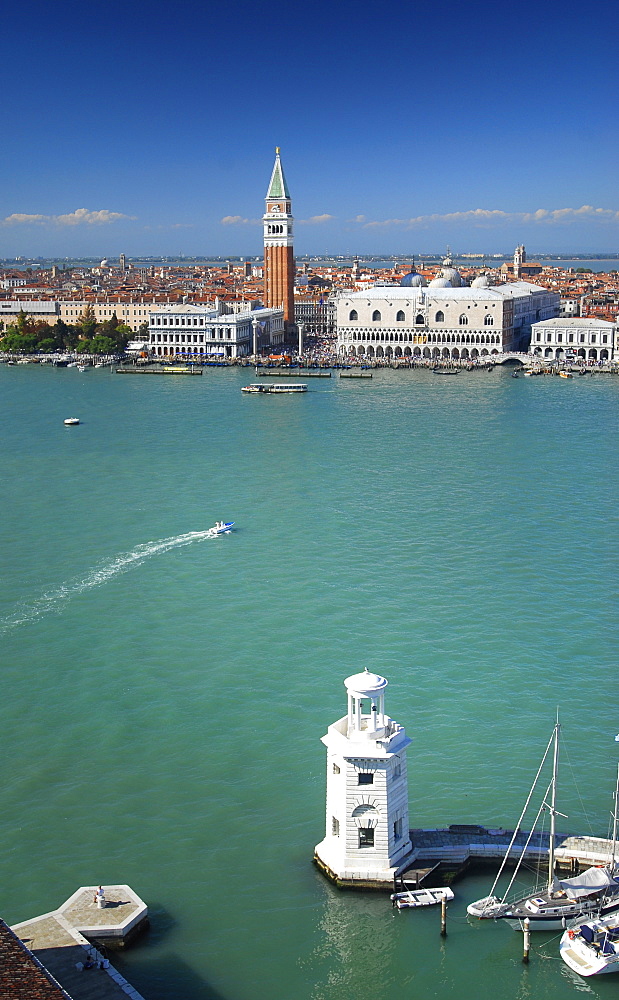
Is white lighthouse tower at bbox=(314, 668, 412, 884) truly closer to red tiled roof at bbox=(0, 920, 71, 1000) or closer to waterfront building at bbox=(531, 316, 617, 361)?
red tiled roof at bbox=(0, 920, 71, 1000)

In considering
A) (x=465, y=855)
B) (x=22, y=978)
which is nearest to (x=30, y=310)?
(x=465, y=855)

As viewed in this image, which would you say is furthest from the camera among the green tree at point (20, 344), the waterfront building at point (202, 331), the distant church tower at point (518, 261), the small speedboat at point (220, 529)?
the distant church tower at point (518, 261)

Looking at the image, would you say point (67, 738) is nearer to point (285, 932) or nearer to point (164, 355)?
point (285, 932)

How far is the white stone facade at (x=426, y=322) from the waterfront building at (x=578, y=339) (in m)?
0.83

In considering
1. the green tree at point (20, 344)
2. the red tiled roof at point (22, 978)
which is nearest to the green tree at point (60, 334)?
the green tree at point (20, 344)

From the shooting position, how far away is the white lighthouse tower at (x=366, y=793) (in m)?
3.90

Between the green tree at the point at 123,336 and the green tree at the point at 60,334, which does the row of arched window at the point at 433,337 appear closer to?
the green tree at the point at 123,336

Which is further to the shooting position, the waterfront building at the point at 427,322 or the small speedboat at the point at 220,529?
the waterfront building at the point at 427,322

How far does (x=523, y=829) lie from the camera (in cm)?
431

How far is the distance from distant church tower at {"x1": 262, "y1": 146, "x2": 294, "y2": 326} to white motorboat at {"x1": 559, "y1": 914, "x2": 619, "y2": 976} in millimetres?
22357

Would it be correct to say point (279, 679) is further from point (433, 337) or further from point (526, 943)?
point (433, 337)

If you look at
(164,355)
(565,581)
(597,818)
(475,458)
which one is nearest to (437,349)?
(164,355)

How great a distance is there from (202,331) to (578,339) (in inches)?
289

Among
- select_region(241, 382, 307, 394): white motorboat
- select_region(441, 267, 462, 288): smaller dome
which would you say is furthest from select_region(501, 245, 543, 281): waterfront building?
select_region(241, 382, 307, 394): white motorboat
